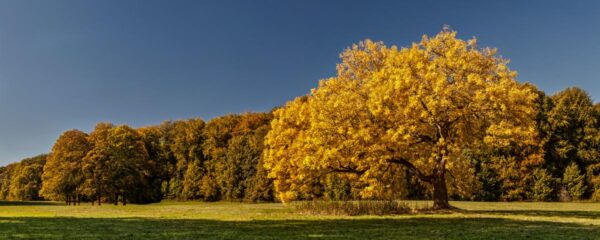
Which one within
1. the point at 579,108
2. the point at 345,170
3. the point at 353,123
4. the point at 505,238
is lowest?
the point at 505,238

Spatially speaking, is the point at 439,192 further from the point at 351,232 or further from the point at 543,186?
the point at 543,186

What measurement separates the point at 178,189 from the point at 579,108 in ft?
189

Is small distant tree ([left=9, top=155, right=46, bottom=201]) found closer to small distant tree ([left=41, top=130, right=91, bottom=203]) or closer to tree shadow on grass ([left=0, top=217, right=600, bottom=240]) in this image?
small distant tree ([left=41, top=130, right=91, bottom=203])

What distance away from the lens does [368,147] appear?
30328mm

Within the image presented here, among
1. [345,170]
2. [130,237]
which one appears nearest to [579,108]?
[345,170]

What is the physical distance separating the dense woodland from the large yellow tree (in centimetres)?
9

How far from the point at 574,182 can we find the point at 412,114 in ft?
128

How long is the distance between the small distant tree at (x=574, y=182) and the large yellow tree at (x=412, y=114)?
30.5 m

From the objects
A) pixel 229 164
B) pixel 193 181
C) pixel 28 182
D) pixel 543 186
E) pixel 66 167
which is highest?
pixel 66 167

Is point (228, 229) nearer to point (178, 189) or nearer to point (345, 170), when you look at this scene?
point (345, 170)

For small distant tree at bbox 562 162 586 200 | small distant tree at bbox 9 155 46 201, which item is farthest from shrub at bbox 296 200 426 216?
small distant tree at bbox 9 155 46 201

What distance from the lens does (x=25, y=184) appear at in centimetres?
10069

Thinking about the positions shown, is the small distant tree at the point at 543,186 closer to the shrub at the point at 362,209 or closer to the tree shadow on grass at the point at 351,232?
the shrub at the point at 362,209

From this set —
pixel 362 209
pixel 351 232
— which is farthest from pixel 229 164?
pixel 351 232
